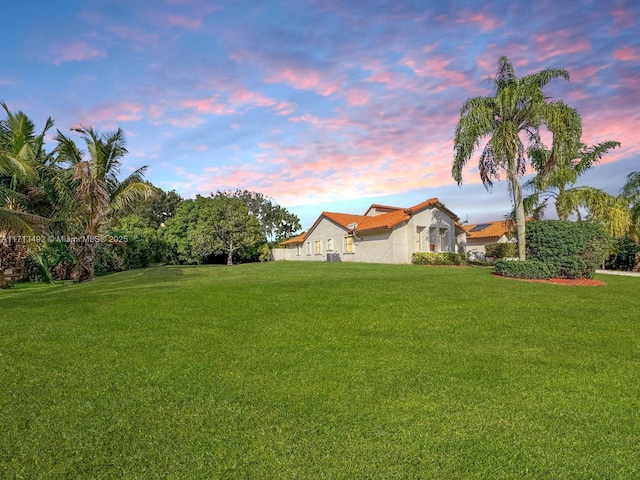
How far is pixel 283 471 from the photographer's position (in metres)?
2.70

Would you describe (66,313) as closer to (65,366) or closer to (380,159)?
(65,366)

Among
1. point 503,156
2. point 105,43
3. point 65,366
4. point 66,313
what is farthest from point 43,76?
point 503,156

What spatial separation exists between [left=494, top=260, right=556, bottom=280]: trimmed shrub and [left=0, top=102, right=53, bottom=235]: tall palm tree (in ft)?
61.4

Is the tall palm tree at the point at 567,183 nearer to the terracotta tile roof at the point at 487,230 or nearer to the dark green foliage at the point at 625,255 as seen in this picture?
the dark green foliage at the point at 625,255

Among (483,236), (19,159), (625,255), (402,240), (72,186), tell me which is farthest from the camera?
(483,236)

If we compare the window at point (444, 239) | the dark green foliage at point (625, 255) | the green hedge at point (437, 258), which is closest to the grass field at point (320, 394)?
the green hedge at point (437, 258)

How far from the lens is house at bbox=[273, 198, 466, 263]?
2594 centimetres

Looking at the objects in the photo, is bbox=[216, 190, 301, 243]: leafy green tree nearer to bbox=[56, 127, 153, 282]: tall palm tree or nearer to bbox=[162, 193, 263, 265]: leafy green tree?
bbox=[162, 193, 263, 265]: leafy green tree

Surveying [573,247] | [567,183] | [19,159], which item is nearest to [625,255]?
[567,183]

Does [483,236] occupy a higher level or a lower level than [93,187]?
lower

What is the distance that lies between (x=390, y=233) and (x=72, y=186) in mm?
19499

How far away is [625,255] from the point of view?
25.2 metres

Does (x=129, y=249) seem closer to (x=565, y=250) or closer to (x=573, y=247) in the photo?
(x=565, y=250)

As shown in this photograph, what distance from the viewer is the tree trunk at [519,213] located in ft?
53.9
